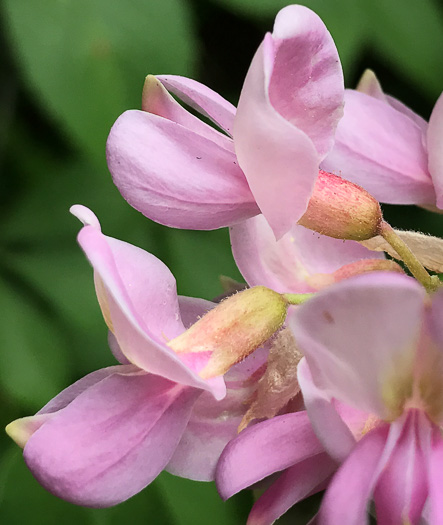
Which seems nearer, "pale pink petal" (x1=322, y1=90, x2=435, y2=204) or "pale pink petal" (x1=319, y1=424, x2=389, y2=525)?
"pale pink petal" (x1=319, y1=424, x2=389, y2=525)

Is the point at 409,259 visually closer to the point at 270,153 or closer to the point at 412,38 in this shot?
the point at 270,153

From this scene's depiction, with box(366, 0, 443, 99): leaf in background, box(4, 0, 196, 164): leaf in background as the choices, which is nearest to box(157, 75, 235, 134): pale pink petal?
box(4, 0, 196, 164): leaf in background

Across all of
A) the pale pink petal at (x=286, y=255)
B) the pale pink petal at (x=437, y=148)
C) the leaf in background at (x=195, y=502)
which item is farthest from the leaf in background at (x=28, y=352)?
the pale pink petal at (x=437, y=148)

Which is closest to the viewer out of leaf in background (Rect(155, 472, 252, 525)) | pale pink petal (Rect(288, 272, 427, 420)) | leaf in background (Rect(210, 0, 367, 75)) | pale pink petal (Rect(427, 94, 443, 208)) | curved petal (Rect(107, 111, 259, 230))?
pale pink petal (Rect(288, 272, 427, 420))

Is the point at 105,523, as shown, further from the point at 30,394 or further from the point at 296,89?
the point at 296,89

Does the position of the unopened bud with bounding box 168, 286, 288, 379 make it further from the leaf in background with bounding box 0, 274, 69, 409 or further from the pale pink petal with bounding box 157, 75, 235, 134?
the leaf in background with bounding box 0, 274, 69, 409

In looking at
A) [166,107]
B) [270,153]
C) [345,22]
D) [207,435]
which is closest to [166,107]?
[166,107]
